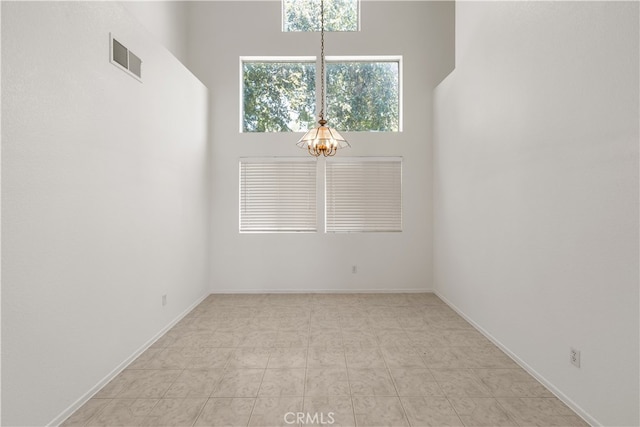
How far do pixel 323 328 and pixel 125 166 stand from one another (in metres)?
2.56

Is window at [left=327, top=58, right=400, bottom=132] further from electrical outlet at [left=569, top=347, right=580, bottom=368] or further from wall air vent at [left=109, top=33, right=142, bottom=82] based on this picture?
electrical outlet at [left=569, top=347, right=580, bottom=368]

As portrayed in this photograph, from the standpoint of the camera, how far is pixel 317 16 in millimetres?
5488

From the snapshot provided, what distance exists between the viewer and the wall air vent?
276 cm

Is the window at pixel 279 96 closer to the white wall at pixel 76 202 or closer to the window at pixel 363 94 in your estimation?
the window at pixel 363 94

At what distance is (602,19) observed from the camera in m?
2.04

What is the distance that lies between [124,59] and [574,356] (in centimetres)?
407

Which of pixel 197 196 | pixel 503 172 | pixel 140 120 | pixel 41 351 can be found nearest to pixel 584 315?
pixel 503 172

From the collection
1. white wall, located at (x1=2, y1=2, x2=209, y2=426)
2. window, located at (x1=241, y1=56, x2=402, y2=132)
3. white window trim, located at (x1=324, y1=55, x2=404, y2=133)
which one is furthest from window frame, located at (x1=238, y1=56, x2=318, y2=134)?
white wall, located at (x1=2, y1=2, x2=209, y2=426)

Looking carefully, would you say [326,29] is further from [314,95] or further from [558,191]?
[558,191]

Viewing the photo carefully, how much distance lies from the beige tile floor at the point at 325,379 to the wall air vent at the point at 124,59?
2.53 m

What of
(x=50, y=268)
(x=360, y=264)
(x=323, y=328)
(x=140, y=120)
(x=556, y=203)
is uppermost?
(x=140, y=120)

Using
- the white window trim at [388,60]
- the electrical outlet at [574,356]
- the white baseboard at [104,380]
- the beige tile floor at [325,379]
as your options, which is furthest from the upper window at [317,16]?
the electrical outlet at [574,356]

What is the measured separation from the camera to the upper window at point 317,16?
547 cm

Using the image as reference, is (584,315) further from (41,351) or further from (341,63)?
(341,63)
